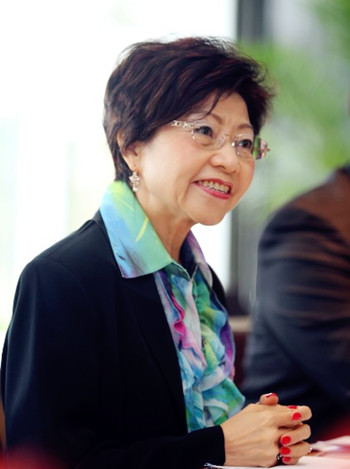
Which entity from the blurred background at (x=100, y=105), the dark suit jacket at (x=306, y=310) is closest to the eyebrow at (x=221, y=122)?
the dark suit jacket at (x=306, y=310)

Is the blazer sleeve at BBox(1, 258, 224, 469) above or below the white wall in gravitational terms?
below

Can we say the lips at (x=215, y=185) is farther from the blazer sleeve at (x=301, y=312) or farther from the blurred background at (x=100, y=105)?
the blurred background at (x=100, y=105)

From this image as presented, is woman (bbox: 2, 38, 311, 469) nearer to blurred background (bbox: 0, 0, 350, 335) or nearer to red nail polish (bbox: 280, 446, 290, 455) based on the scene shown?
red nail polish (bbox: 280, 446, 290, 455)

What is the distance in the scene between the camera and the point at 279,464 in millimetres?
1475

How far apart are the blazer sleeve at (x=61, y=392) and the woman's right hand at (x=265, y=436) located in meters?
0.03

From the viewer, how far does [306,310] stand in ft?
6.59

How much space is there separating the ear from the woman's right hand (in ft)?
1.70

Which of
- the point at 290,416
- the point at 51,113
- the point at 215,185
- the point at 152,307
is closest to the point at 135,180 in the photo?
the point at 215,185

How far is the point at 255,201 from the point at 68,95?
3.71 feet

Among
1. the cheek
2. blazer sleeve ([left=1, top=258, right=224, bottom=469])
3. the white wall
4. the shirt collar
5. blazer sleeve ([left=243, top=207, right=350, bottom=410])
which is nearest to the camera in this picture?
blazer sleeve ([left=1, top=258, right=224, bottom=469])

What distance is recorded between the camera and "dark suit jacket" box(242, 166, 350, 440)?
6.48 ft

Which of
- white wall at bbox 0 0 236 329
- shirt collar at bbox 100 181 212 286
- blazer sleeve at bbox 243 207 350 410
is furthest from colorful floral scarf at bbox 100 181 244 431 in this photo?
white wall at bbox 0 0 236 329

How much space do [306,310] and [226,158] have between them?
556 mm

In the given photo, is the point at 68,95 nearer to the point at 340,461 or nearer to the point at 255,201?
the point at 255,201
